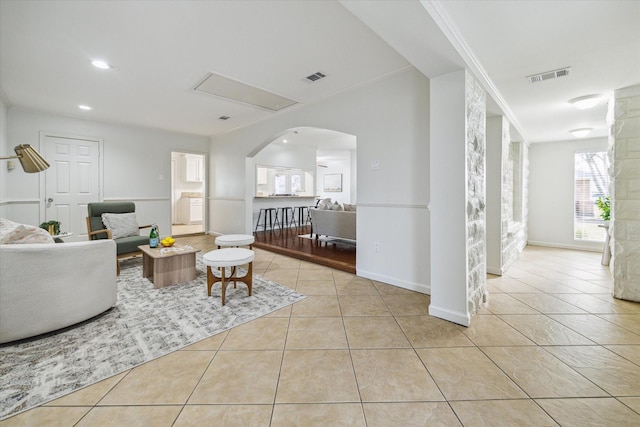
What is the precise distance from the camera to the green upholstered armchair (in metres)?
3.54

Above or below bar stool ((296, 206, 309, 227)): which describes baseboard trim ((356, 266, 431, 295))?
below

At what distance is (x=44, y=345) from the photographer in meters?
1.89

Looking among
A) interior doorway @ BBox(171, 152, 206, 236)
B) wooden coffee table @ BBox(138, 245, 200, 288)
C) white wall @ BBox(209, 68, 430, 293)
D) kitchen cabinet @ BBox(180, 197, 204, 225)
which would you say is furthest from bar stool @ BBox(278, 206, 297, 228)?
wooden coffee table @ BBox(138, 245, 200, 288)

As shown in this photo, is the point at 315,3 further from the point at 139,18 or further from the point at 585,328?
the point at 585,328

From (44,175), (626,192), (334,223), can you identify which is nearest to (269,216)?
(334,223)

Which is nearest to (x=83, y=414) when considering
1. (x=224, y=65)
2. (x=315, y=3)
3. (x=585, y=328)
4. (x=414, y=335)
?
(x=414, y=335)

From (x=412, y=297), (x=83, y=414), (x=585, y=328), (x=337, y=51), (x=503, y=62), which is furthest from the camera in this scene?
(x=412, y=297)

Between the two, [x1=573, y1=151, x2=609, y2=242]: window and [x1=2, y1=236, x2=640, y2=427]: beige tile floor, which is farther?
[x1=573, y1=151, x2=609, y2=242]: window

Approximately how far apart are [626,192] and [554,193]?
3457 mm

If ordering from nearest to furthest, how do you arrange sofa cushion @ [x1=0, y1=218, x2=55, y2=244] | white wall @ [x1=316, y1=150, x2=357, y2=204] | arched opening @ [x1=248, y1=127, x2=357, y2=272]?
1. sofa cushion @ [x1=0, y1=218, x2=55, y2=244]
2. arched opening @ [x1=248, y1=127, x2=357, y2=272]
3. white wall @ [x1=316, y1=150, x2=357, y2=204]

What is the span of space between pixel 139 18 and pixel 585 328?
177 inches

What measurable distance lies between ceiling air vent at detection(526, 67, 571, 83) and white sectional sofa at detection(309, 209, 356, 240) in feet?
9.11

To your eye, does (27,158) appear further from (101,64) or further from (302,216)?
(302,216)

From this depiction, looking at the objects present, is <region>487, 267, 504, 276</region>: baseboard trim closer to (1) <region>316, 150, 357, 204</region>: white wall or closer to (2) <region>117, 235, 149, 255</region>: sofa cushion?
(2) <region>117, 235, 149, 255</region>: sofa cushion
